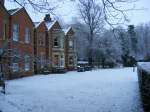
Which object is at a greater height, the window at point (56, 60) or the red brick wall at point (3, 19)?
the red brick wall at point (3, 19)

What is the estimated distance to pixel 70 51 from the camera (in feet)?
177

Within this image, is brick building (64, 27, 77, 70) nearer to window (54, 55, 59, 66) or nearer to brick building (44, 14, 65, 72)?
brick building (44, 14, 65, 72)

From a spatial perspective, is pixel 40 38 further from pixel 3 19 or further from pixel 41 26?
pixel 3 19

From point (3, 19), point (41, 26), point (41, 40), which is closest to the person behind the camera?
point (3, 19)

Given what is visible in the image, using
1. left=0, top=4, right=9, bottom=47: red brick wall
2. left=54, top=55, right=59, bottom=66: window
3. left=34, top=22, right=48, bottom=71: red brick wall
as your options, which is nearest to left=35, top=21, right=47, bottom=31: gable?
left=34, top=22, right=48, bottom=71: red brick wall

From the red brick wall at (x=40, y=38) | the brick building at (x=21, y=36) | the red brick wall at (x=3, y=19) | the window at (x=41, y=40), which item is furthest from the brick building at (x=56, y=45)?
the red brick wall at (x=3, y=19)

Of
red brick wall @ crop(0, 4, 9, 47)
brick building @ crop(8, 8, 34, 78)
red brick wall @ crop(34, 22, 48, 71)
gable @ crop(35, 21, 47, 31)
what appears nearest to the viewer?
red brick wall @ crop(0, 4, 9, 47)

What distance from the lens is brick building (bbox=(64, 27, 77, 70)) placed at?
174 feet

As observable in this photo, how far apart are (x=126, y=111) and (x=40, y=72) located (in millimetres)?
30518

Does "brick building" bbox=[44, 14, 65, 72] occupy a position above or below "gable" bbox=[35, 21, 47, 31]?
below

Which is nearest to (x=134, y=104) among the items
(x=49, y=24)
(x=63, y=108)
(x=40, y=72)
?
(x=63, y=108)

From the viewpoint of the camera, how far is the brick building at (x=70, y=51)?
53.1 metres

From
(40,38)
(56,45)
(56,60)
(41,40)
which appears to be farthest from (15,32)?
(56,60)

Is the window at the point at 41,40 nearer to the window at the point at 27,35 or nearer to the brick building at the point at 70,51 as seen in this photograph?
the window at the point at 27,35
